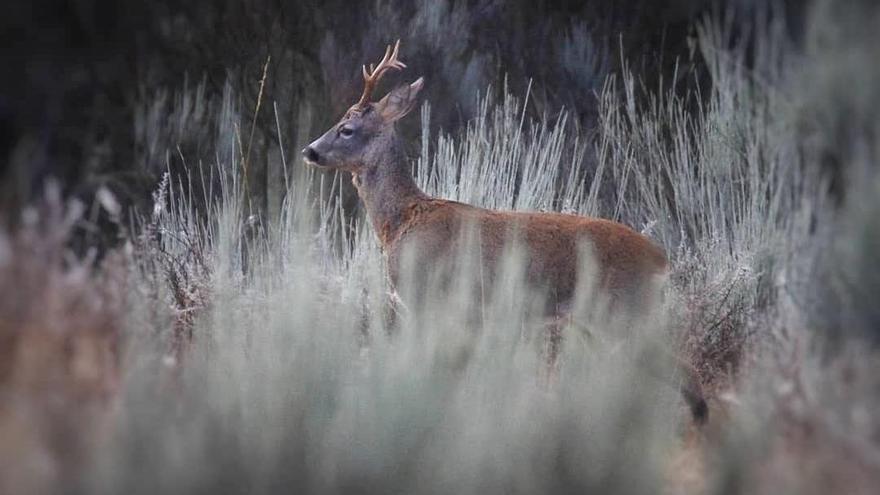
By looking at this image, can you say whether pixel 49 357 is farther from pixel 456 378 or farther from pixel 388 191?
pixel 388 191

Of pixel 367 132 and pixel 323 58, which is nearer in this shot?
pixel 367 132

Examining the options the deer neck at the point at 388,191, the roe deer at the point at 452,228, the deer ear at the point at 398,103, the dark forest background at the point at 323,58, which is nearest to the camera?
the roe deer at the point at 452,228

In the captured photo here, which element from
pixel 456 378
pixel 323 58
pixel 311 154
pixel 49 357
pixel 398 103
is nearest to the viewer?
pixel 49 357

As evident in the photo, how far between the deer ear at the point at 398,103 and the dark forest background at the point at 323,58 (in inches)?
96.8

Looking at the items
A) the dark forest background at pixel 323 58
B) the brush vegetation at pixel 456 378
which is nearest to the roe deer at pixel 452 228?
the brush vegetation at pixel 456 378

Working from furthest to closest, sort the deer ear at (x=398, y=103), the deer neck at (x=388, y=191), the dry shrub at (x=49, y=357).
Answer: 1. the deer ear at (x=398, y=103)
2. the deer neck at (x=388, y=191)
3. the dry shrub at (x=49, y=357)

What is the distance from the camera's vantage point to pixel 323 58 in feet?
37.4

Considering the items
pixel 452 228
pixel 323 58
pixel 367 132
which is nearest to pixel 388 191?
pixel 367 132

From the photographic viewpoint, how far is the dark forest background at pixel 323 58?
10.7 m

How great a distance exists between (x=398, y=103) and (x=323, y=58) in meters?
3.63

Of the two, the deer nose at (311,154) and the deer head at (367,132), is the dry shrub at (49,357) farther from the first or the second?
the deer head at (367,132)

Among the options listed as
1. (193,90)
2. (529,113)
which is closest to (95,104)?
(193,90)

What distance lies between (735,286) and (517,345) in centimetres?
233

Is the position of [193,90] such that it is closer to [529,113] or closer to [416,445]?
[529,113]
